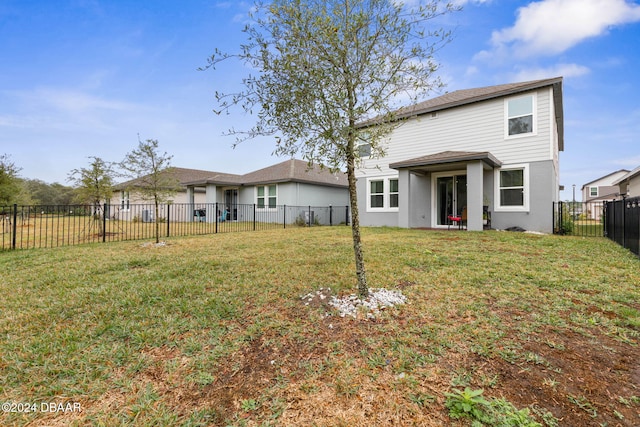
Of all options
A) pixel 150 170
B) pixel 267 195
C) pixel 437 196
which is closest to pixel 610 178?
pixel 437 196

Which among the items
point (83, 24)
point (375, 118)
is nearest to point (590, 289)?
point (375, 118)

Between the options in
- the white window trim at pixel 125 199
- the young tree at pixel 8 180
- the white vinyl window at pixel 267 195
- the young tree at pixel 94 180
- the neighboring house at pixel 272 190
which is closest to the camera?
the white window trim at pixel 125 199

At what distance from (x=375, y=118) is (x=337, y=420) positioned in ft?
9.97

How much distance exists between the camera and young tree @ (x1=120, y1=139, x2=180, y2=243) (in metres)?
7.95

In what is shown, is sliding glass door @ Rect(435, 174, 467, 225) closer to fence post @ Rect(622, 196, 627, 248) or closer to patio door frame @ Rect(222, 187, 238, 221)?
fence post @ Rect(622, 196, 627, 248)

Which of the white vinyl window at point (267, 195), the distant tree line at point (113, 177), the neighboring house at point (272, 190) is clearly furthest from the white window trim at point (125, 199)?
the white vinyl window at point (267, 195)

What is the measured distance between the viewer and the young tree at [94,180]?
10594mm

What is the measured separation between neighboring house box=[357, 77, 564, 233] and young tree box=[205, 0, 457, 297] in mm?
5058

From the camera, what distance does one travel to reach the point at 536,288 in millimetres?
3830

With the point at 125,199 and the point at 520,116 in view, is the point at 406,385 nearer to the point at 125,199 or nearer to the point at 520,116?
the point at 520,116

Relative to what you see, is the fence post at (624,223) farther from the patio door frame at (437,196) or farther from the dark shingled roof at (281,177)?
the dark shingled roof at (281,177)

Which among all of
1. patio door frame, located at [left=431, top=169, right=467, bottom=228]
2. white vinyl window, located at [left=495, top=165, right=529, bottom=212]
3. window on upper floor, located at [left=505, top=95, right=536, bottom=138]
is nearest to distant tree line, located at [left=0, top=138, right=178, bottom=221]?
patio door frame, located at [left=431, top=169, right=467, bottom=228]

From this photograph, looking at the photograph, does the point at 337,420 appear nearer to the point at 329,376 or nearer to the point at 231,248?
the point at 329,376

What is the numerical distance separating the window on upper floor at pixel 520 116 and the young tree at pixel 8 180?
89.4 ft
